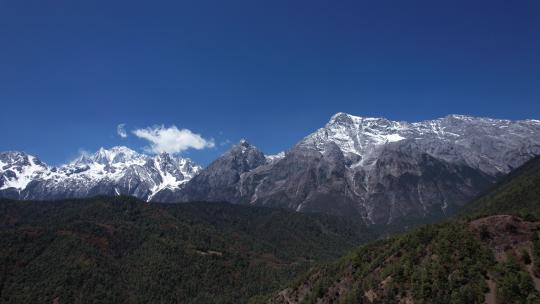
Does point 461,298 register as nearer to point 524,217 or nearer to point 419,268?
point 419,268

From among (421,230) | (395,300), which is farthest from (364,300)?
(421,230)

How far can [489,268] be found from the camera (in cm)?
12612

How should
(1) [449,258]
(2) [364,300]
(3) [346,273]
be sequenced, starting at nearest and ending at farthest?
1. (1) [449,258]
2. (2) [364,300]
3. (3) [346,273]

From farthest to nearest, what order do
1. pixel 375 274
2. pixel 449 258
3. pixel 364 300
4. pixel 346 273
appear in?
1. pixel 346 273
2. pixel 375 274
3. pixel 364 300
4. pixel 449 258

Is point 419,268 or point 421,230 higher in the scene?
point 421,230

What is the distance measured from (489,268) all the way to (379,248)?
6340 centimetres

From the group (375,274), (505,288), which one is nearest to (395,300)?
(375,274)

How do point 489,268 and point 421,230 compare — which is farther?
point 421,230

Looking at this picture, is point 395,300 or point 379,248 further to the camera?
point 379,248

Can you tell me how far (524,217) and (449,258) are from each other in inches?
1053

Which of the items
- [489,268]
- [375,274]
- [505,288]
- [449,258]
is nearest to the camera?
[505,288]

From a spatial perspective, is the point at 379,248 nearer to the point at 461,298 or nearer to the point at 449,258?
the point at 449,258

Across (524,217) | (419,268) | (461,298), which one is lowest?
(461,298)

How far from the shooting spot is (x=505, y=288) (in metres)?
114
